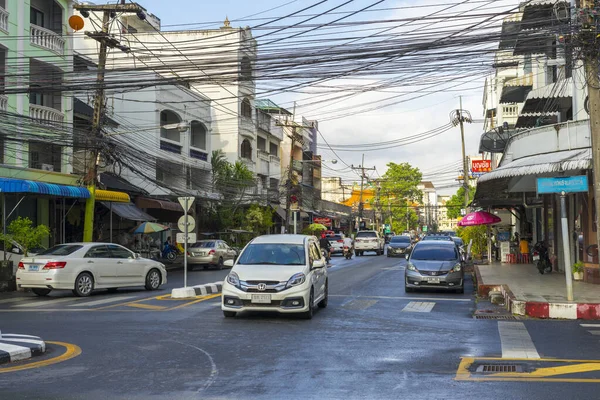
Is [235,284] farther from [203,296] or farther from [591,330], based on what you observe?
[591,330]

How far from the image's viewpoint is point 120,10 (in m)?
23.8

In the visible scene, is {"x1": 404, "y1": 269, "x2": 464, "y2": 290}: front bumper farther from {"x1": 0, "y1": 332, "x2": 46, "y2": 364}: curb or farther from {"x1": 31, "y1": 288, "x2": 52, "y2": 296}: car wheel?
{"x1": 0, "y1": 332, "x2": 46, "y2": 364}: curb

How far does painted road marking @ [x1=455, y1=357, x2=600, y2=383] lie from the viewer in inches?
303

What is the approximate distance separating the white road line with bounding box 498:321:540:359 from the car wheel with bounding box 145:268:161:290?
11251 millimetres

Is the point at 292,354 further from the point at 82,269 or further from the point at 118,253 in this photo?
the point at 118,253

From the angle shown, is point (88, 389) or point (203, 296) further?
point (203, 296)

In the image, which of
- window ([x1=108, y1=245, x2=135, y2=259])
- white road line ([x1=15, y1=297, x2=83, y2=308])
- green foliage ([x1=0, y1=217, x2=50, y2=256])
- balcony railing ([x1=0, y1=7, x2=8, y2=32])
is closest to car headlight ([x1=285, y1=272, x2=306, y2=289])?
white road line ([x1=15, y1=297, x2=83, y2=308])

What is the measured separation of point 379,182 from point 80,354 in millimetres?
91883

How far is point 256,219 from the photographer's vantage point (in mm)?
45469

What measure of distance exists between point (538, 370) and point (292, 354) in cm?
320

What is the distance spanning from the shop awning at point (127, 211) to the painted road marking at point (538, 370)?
920 inches

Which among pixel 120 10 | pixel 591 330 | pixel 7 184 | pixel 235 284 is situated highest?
pixel 120 10

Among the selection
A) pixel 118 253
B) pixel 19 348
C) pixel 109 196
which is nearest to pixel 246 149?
pixel 109 196

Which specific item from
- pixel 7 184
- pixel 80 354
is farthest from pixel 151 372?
pixel 7 184
